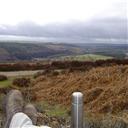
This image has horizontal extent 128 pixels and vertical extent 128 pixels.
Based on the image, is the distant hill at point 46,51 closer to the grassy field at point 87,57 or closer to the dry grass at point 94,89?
the grassy field at point 87,57

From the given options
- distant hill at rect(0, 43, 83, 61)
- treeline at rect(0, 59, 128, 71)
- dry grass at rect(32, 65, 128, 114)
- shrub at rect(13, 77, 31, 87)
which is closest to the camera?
dry grass at rect(32, 65, 128, 114)

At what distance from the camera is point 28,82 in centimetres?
963

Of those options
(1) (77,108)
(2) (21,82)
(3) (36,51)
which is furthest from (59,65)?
(1) (77,108)

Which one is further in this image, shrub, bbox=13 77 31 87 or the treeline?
the treeline

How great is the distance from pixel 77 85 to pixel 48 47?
6.72 m

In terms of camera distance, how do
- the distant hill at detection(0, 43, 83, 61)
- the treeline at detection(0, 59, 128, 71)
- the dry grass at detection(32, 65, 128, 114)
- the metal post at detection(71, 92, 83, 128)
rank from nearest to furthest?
the metal post at detection(71, 92, 83, 128) → the dry grass at detection(32, 65, 128, 114) → the treeline at detection(0, 59, 128, 71) → the distant hill at detection(0, 43, 83, 61)

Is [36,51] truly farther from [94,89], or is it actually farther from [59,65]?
[94,89]

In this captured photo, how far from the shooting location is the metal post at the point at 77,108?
2355 mm

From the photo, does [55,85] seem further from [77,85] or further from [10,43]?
Result: [10,43]

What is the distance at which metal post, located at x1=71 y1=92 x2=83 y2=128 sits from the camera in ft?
7.73

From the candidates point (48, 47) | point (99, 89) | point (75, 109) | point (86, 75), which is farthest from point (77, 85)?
point (48, 47)

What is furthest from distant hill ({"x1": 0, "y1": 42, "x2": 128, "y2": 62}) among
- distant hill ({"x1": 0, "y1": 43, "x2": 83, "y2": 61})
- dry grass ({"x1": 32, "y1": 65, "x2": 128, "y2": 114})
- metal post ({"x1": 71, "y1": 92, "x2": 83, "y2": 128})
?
metal post ({"x1": 71, "y1": 92, "x2": 83, "y2": 128})

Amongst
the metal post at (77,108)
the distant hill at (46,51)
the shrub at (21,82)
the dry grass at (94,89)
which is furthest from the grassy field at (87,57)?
the metal post at (77,108)

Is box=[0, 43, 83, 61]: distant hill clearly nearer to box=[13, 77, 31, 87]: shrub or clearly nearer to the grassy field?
the grassy field
